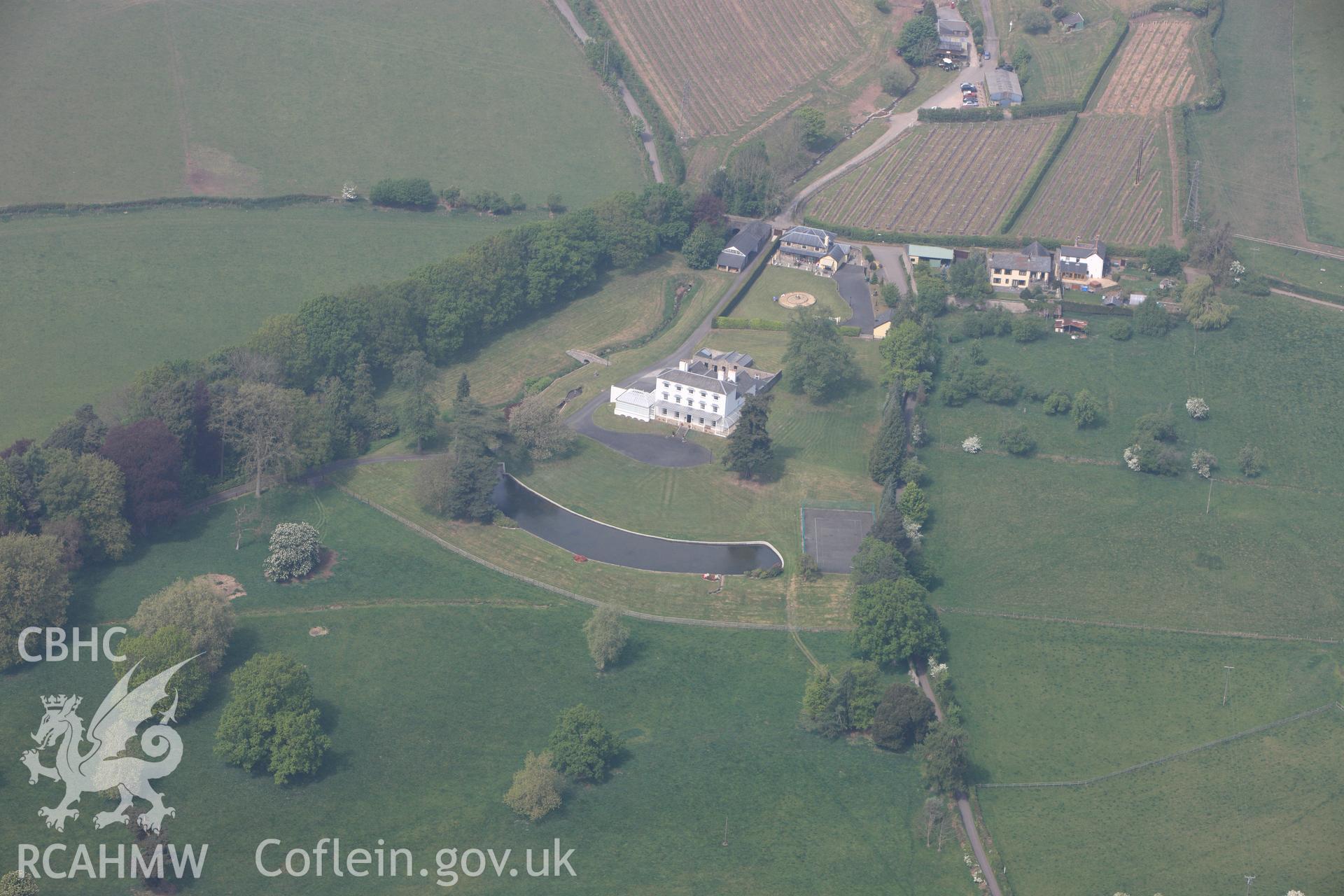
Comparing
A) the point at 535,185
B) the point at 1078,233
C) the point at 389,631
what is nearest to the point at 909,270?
the point at 1078,233

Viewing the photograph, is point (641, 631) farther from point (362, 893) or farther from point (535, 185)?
point (535, 185)

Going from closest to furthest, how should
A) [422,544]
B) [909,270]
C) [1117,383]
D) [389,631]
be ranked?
[389,631], [422,544], [1117,383], [909,270]

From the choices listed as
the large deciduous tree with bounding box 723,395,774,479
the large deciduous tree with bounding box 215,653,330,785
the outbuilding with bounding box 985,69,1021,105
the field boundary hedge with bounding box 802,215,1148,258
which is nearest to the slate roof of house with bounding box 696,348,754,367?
the large deciduous tree with bounding box 723,395,774,479

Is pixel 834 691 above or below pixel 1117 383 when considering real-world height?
below

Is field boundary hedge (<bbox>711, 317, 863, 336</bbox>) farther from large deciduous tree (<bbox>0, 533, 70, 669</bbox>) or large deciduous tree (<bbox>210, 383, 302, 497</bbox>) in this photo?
large deciduous tree (<bbox>0, 533, 70, 669</bbox>)

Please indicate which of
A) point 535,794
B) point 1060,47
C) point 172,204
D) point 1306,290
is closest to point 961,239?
point 1306,290
